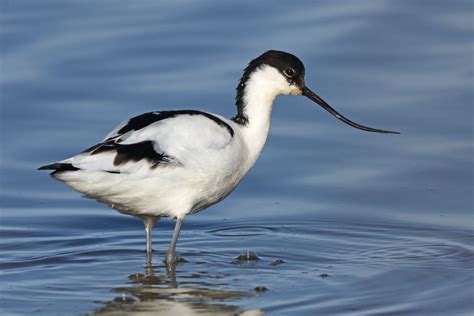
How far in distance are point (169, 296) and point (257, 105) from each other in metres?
1.59

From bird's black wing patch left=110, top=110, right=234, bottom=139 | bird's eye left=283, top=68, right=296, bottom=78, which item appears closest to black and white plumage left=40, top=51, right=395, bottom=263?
bird's black wing patch left=110, top=110, right=234, bottom=139

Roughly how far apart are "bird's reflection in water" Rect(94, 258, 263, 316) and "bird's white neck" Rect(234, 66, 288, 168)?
975 mm

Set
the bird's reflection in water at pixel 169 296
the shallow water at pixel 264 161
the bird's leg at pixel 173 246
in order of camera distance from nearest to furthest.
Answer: the bird's reflection in water at pixel 169 296
the shallow water at pixel 264 161
the bird's leg at pixel 173 246

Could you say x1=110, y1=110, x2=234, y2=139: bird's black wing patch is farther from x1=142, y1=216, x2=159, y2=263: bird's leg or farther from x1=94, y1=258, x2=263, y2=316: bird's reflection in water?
x1=94, y1=258, x2=263, y2=316: bird's reflection in water

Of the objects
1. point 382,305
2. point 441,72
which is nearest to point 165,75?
point 441,72

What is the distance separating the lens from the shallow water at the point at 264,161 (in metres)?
7.52

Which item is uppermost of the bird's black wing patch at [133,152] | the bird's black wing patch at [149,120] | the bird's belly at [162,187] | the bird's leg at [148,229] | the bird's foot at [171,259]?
the bird's black wing patch at [149,120]

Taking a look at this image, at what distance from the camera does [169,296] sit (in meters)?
7.39

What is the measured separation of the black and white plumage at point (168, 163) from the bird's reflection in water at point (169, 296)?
309 millimetres

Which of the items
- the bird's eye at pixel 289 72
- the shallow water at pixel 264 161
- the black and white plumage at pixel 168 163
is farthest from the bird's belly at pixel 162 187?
the bird's eye at pixel 289 72

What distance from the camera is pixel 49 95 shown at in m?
11.1

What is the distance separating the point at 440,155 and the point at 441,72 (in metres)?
1.56

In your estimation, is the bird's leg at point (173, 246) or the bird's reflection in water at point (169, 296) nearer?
the bird's reflection in water at point (169, 296)

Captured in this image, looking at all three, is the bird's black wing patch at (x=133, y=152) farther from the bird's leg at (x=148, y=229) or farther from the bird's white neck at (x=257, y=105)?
the bird's white neck at (x=257, y=105)
